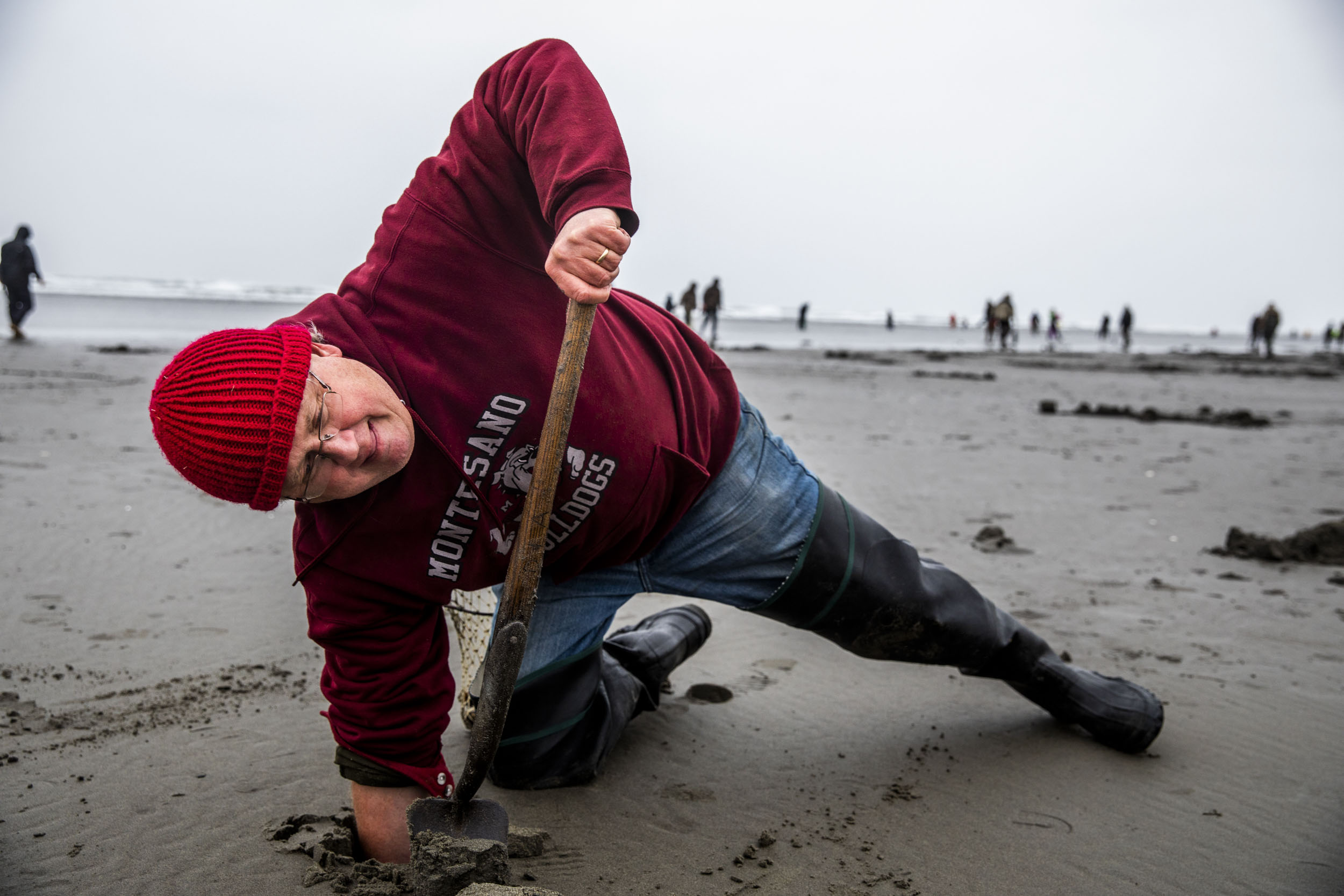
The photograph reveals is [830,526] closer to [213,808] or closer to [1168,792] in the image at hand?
[1168,792]

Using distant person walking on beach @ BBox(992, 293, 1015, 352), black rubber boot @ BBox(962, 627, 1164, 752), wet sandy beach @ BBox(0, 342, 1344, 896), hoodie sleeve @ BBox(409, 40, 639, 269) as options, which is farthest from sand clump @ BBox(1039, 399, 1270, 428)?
distant person walking on beach @ BBox(992, 293, 1015, 352)

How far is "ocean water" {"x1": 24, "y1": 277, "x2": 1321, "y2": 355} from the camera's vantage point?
18.3 metres

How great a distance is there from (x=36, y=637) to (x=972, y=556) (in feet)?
11.9

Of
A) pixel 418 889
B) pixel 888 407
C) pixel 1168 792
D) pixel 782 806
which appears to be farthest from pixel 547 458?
pixel 888 407

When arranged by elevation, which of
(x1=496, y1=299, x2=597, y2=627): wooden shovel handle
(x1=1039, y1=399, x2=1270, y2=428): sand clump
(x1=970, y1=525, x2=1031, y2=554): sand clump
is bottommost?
(x1=970, y1=525, x2=1031, y2=554): sand clump

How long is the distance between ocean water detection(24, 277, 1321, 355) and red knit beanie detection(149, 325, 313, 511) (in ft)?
30.0

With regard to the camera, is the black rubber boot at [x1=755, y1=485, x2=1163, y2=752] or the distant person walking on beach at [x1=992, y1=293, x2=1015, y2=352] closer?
the black rubber boot at [x1=755, y1=485, x2=1163, y2=752]

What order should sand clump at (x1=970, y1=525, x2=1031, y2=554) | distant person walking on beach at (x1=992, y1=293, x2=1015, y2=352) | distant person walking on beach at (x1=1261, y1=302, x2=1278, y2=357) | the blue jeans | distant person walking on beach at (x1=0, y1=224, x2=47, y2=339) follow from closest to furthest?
1. the blue jeans
2. sand clump at (x1=970, y1=525, x2=1031, y2=554)
3. distant person walking on beach at (x1=0, y1=224, x2=47, y2=339)
4. distant person walking on beach at (x1=1261, y1=302, x2=1278, y2=357)
5. distant person walking on beach at (x1=992, y1=293, x2=1015, y2=352)

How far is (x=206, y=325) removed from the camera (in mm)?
23281

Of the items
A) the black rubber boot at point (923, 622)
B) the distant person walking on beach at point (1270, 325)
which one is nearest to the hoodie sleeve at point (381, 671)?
the black rubber boot at point (923, 622)

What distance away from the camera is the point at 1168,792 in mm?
2287

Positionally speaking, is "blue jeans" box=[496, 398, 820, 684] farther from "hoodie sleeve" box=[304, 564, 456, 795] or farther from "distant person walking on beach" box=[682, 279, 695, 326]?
"distant person walking on beach" box=[682, 279, 695, 326]

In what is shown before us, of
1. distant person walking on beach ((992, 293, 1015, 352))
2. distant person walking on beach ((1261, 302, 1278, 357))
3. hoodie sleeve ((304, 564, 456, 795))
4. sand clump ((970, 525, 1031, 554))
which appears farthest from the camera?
distant person walking on beach ((992, 293, 1015, 352))

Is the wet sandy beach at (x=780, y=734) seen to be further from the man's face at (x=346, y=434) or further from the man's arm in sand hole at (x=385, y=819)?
the man's face at (x=346, y=434)
